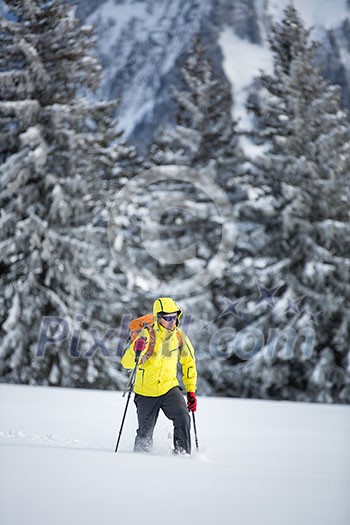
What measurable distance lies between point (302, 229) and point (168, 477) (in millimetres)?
16079

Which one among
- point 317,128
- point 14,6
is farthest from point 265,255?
point 14,6

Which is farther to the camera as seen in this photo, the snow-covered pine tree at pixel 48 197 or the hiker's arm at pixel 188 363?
the snow-covered pine tree at pixel 48 197

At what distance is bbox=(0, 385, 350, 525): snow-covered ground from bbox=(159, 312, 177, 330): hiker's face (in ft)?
4.22

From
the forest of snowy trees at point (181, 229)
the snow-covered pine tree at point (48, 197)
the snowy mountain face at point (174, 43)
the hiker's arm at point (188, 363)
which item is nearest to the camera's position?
the hiker's arm at point (188, 363)

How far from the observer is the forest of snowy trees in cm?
1922

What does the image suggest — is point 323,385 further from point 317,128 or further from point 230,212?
point 317,128

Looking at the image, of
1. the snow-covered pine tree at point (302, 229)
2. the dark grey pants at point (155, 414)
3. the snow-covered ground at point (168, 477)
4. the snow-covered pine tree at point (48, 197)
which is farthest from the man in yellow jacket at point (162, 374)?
the snow-covered pine tree at point (302, 229)

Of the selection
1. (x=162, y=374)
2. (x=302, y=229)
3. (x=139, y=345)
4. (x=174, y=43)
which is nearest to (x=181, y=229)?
(x=302, y=229)

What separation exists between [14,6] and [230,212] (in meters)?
9.03

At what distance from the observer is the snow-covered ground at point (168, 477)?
4.15m

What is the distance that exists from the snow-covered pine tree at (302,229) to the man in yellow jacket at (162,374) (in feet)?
42.6

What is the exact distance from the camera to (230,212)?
875 inches

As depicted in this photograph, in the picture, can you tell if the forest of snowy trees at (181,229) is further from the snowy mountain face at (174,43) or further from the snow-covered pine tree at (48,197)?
the snowy mountain face at (174,43)

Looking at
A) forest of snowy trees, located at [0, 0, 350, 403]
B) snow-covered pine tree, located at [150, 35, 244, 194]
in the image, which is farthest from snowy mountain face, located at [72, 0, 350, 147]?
forest of snowy trees, located at [0, 0, 350, 403]
